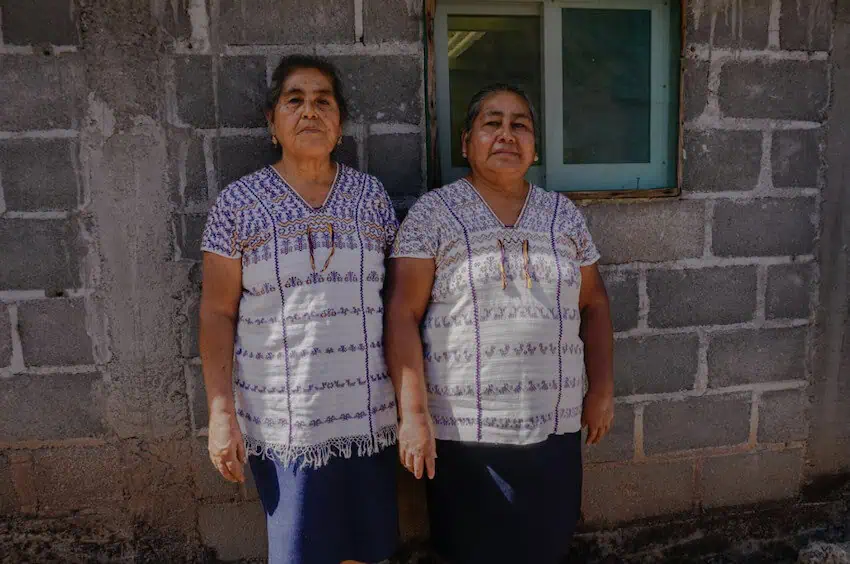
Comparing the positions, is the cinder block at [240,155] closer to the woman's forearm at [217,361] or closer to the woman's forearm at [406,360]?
the woman's forearm at [217,361]

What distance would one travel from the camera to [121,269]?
7.68 feet

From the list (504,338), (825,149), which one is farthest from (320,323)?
(825,149)

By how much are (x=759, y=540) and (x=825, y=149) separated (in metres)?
1.62

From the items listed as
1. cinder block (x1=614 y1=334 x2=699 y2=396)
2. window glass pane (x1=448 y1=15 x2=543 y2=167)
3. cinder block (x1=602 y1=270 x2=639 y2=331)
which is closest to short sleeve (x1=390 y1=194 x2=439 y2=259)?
window glass pane (x1=448 y1=15 x2=543 y2=167)

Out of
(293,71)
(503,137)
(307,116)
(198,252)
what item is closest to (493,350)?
(503,137)

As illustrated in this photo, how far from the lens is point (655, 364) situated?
2652mm

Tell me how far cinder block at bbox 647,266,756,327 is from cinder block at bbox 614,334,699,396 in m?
0.07

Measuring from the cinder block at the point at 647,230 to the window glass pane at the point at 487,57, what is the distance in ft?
1.22

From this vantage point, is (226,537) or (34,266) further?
(226,537)

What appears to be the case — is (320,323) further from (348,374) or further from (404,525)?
(404,525)

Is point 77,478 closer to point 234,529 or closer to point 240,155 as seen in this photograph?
point 234,529

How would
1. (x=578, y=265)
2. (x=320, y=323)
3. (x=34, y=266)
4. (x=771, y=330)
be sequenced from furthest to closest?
1. (x=771, y=330)
2. (x=34, y=266)
3. (x=578, y=265)
4. (x=320, y=323)

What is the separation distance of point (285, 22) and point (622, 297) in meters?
1.57

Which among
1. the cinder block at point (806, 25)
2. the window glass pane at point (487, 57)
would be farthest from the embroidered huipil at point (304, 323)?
the cinder block at point (806, 25)
